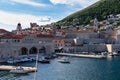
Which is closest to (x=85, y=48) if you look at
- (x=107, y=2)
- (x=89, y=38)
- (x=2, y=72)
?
(x=89, y=38)

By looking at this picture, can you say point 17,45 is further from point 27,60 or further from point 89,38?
point 89,38

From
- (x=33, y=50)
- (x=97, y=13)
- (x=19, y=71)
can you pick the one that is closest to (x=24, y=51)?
(x=33, y=50)

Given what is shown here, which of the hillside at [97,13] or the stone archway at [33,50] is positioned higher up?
the hillside at [97,13]

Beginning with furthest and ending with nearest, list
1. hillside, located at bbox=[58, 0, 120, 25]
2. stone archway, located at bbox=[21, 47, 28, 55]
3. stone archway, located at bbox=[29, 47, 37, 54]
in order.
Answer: hillside, located at bbox=[58, 0, 120, 25] → stone archway, located at bbox=[29, 47, 37, 54] → stone archway, located at bbox=[21, 47, 28, 55]

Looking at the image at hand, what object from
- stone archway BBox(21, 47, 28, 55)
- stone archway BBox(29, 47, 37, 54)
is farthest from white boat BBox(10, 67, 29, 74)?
stone archway BBox(29, 47, 37, 54)

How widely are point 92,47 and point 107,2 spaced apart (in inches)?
4167

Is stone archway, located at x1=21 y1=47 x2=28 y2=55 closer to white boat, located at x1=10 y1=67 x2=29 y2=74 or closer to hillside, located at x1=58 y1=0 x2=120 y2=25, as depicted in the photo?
white boat, located at x1=10 y1=67 x2=29 y2=74

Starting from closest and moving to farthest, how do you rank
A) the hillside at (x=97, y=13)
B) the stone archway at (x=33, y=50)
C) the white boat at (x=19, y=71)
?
1. the white boat at (x=19, y=71)
2. the stone archway at (x=33, y=50)
3. the hillside at (x=97, y=13)

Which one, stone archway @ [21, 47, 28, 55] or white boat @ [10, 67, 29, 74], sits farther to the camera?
stone archway @ [21, 47, 28, 55]

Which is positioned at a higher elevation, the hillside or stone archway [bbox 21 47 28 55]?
the hillside

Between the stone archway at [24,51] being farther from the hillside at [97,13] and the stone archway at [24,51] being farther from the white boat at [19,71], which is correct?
the hillside at [97,13]

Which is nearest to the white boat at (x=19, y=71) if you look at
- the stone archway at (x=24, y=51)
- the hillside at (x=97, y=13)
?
the stone archway at (x=24, y=51)

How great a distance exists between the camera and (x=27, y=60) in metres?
55.5

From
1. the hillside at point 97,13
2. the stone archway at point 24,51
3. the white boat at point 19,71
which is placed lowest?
the white boat at point 19,71
